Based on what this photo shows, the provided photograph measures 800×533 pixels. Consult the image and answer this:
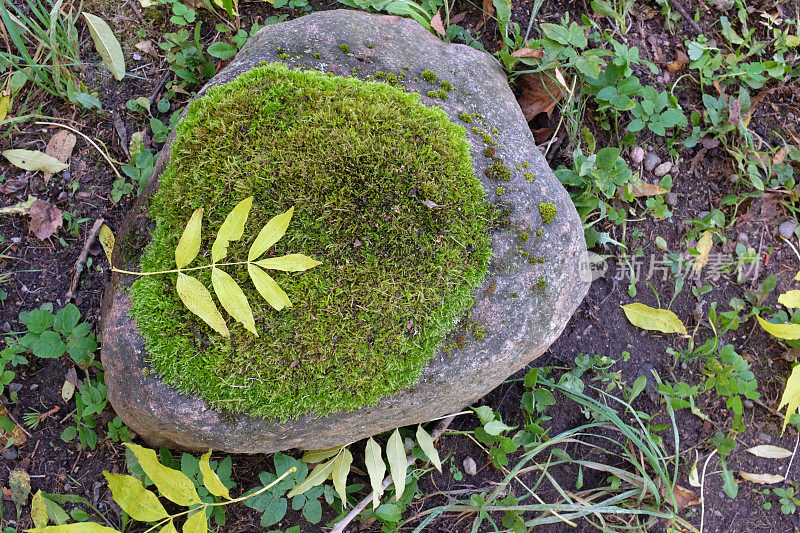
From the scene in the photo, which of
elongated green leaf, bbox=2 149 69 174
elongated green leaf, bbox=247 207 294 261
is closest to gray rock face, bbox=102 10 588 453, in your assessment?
elongated green leaf, bbox=247 207 294 261

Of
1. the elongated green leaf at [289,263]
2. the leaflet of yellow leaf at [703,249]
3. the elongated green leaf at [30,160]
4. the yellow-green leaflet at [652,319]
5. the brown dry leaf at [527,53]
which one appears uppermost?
the brown dry leaf at [527,53]

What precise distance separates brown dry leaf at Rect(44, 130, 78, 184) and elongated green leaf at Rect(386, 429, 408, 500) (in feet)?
8.02

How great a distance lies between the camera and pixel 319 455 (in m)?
2.60

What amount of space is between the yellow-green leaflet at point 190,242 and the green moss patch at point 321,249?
137 mm

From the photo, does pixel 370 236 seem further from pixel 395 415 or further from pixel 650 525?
pixel 650 525

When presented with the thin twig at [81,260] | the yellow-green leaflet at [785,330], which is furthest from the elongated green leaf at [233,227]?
the yellow-green leaflet at [785,330]

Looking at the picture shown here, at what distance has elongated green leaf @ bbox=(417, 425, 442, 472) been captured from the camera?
262 centimetres

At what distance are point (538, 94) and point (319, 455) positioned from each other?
248 centimetres

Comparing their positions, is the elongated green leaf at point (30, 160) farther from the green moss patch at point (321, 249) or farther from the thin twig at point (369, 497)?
the thin twig at point (369, 497)

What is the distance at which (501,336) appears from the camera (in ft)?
7.71

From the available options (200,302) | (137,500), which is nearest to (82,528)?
(137,500)

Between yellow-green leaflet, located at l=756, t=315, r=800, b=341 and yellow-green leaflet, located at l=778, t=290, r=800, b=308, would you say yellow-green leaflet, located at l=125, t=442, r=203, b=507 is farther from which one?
yellow-green leaflet, located at l=778, t=290, r=800, b=308

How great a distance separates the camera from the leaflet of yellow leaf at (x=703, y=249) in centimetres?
339

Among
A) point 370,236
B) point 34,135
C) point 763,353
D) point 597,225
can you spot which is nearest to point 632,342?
point 597,225
